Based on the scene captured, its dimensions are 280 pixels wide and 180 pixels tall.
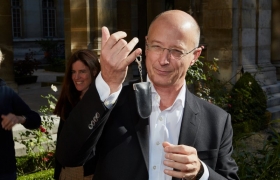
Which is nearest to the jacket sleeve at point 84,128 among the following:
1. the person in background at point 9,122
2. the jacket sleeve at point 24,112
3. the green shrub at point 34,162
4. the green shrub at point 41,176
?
the person in background at point 9,122

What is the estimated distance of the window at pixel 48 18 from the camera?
98.2 feet

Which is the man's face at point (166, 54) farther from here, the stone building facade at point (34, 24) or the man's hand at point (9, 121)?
the stone building facade at point (34, 24)

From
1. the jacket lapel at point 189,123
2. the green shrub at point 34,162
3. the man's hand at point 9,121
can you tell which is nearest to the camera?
the jacket lapel at point 189,123

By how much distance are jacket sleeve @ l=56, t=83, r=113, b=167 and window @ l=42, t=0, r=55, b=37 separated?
28696 mm

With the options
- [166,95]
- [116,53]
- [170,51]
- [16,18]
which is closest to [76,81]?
[166,95]

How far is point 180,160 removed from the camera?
6.05 feet

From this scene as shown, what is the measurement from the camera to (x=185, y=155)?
186 centimetres

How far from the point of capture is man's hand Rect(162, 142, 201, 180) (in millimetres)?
1842

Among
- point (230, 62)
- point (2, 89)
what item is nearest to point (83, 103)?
point (2, 89)

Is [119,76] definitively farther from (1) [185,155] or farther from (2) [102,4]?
(2) [102,4]

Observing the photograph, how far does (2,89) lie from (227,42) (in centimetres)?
775

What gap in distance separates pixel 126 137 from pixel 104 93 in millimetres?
263

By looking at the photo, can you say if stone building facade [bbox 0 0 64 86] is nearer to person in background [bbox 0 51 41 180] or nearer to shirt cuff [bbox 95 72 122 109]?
person in background [bbox 0 51 41 180]

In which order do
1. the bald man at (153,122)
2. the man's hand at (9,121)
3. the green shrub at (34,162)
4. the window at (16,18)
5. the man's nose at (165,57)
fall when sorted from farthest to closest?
the window at (16,18) < the green shrub at (34,162) < the man's hand at (9,121) < the man's nose at (165,57) < the bald man at (153,122)
